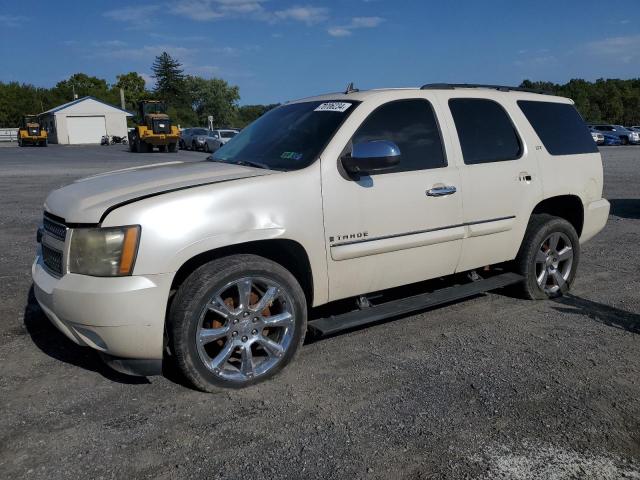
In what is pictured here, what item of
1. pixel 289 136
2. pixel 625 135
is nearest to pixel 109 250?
pixel 289 136

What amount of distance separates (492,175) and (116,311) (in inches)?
120

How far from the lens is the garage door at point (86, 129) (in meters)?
64.1

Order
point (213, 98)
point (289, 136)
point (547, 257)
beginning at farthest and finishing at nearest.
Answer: point (213, 98)
point (547, 257)
point (289, 136)

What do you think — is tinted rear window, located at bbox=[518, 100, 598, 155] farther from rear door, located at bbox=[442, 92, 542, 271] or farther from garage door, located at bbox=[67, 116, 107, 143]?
garage door, located at bbox=[67, 116, 107, 143]

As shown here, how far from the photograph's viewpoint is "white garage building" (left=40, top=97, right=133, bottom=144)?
6350 cm

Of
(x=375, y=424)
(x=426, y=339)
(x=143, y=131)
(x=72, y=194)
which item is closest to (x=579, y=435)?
(x=375, y=424)

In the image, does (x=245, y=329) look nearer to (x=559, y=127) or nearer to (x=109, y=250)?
(x=109, y=250)

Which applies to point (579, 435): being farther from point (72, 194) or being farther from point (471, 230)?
point (72, 194)

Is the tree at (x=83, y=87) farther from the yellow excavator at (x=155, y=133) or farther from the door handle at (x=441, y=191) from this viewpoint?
the door handle at (x=441, y=191)

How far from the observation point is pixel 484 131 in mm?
4859

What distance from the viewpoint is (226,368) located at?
3635mm

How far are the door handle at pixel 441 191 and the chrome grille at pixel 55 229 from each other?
97.1 inches

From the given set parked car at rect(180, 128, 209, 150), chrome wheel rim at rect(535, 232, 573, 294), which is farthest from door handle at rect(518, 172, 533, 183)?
parked car at rect(180, 128, 209, 150)

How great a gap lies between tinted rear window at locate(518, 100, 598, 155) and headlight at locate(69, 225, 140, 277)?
3.67 metres
